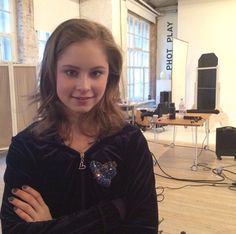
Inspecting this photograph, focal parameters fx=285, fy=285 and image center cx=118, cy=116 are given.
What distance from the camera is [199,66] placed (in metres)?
7.13

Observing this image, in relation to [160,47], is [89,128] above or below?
below

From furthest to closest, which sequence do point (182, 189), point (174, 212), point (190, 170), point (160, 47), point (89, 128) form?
point (160, 47) < point (190, 170) < point (182, 189) < point (174, 212) < point (89, 128)

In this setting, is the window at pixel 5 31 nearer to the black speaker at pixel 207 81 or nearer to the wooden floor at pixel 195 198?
the wooden floor at pixel 195 198

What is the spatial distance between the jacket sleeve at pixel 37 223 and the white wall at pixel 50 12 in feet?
15.9

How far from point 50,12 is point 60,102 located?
533 cm

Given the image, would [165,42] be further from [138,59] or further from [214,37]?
[214,37]

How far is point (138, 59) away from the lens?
29.6 ft

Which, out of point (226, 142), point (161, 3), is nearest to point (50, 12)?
point (226, 142)

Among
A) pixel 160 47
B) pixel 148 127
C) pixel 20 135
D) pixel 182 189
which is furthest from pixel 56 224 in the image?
pixel 160 47

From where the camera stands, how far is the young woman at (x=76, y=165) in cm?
88

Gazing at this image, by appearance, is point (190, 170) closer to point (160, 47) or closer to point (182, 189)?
point (182, 189)

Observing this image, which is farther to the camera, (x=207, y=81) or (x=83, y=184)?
(x=207, y=81)

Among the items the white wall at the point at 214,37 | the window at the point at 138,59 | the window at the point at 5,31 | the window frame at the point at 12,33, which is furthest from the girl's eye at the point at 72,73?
the window at the point at 138,59

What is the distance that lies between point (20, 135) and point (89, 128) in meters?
0.23
